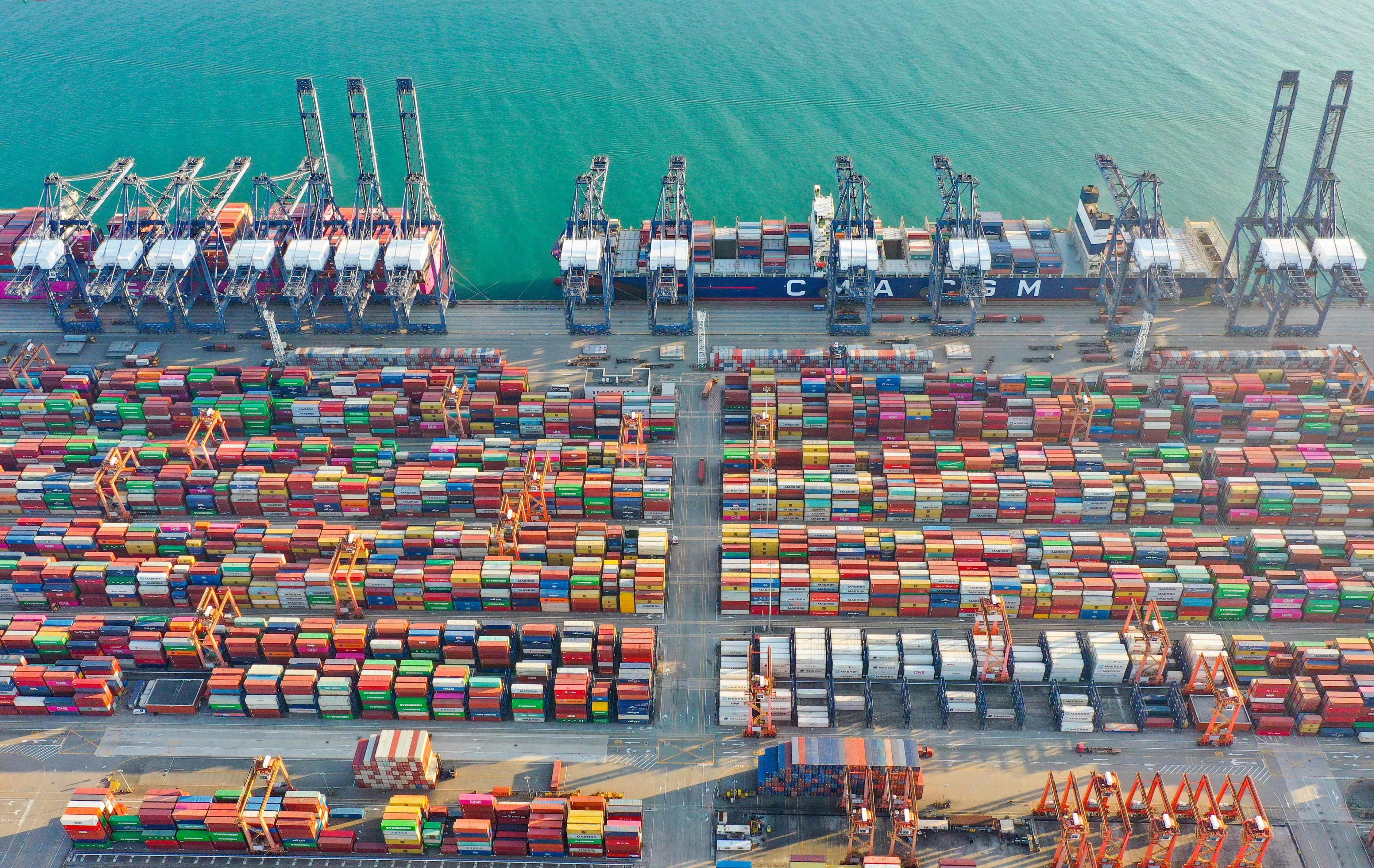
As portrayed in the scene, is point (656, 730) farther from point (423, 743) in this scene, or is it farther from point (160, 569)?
point (160, 569)

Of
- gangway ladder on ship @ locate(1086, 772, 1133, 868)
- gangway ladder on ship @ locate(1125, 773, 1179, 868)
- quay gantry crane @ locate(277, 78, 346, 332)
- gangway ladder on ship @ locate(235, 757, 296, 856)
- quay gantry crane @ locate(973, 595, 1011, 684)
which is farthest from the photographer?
quay gantry crane @ locate(277, 78, 346, 332)

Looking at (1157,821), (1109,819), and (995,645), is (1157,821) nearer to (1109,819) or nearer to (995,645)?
(1109,819)

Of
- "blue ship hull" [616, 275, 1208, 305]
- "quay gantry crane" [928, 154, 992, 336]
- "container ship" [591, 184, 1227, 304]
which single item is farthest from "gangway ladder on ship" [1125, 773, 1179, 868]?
"blue ship hull" [616, 275, 1208, 305]

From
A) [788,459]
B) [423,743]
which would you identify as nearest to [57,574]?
[423,743]

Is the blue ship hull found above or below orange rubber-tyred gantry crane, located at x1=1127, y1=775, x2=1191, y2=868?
above

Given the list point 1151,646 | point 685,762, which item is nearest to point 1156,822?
point 1151,646

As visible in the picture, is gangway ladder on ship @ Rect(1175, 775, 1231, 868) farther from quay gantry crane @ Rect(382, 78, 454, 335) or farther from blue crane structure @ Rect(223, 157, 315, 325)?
blue crane structure @ Rect(223, 157, 315, 325)
